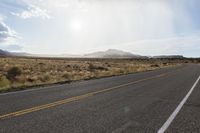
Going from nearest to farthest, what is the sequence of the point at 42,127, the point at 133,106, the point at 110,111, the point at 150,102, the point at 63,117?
1. the point at 42,127
2. the point at 63,117
3. the point at 110,111
4. the point at 133,106
5. the point at 150,102

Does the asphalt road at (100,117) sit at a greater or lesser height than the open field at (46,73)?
greater

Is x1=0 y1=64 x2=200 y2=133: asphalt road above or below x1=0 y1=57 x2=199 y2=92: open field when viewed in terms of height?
above

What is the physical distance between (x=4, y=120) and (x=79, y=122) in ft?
6.34

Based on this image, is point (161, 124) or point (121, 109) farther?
point (121, 109)

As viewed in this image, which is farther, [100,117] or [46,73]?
[46,73]

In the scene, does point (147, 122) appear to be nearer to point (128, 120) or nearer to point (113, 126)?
point (128, 120)

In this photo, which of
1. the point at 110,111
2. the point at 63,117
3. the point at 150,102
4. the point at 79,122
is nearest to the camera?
the point at 79,122

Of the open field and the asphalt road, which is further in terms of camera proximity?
the open field

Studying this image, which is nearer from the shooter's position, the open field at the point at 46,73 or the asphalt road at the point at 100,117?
the asphalt road at the point at 100,117

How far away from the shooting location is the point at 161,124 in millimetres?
7391

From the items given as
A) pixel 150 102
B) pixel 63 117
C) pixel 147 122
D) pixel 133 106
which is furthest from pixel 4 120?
pixel 150 102

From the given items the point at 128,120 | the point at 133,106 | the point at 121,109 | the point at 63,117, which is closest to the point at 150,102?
the point at 133,106

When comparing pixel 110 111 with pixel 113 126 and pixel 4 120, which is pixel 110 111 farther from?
pixel 4 120

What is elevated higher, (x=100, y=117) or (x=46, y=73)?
(x=100, y=117)
